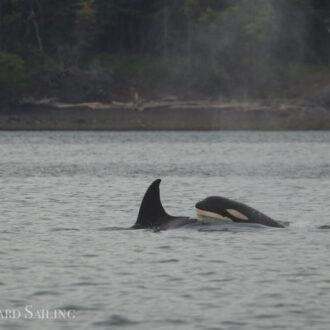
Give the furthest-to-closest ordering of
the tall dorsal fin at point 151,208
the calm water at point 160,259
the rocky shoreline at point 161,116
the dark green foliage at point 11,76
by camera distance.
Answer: the dark green foliage at point 11,76, the rocky shoreline at point 161,116, the tall dorsal fin at point 151,208, the calm water at point 160,259

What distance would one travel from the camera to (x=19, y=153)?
68.5 metres

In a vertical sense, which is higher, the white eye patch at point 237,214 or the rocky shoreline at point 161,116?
the white eye patch at point 237,214

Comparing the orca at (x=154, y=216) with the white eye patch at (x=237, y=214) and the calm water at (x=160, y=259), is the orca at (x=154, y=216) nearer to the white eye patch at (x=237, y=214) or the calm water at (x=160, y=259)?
the calm water at (x=160, y=259)

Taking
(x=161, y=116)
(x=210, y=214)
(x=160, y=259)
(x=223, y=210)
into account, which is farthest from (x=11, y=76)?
(x=160, y=259)

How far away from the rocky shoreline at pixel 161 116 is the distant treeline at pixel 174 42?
3.76 meters

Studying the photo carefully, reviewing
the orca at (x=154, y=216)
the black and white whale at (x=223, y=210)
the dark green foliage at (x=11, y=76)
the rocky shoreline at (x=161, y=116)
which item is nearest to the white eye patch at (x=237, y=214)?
the black and white whale at (x=223, y=210)

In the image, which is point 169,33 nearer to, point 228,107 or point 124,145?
point 228,107

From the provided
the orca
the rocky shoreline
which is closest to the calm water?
the orca

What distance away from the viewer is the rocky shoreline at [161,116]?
4158 inches

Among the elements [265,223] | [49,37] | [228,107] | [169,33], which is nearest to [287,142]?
[228,107]

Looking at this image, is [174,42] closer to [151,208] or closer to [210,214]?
[151,208]

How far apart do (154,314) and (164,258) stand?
4.70 m

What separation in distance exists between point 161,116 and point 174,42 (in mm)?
14110

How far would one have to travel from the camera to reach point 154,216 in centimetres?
2209
